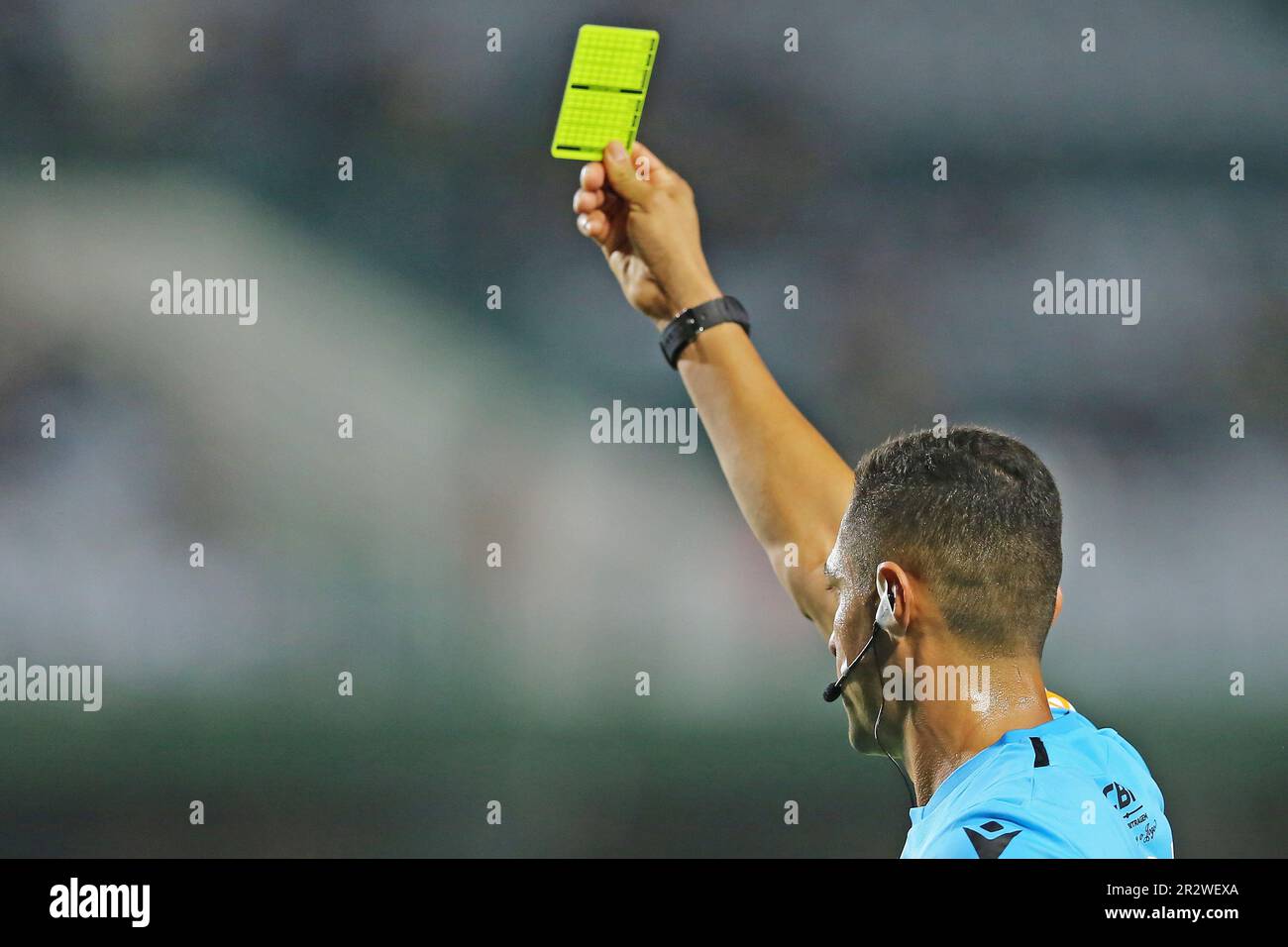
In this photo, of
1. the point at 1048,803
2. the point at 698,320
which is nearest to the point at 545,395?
the point at 698,320

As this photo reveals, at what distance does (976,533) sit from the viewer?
164cm

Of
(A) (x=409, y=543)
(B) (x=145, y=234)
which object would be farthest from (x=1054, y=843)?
(B) (x=145, y=234)

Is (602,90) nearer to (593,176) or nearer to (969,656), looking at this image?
(593,176)

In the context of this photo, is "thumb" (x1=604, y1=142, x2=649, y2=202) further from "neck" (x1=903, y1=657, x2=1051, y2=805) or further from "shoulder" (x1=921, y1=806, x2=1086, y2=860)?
"shoulder" (x1=921, y1=806, x2=1086, y2=860)

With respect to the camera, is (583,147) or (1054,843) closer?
(1054,843)

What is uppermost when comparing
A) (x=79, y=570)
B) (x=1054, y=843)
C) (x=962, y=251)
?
(x=962, y=251)

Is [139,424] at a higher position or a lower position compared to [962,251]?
lower

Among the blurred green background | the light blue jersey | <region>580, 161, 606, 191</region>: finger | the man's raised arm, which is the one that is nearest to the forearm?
the man's raised arm

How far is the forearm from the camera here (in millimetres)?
1968

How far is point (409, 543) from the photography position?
6.08 meters

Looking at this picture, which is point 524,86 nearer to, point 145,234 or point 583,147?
point 145,234

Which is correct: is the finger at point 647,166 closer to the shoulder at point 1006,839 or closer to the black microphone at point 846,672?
the black microphone at point 846,672

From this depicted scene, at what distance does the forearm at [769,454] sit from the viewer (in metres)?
1.97

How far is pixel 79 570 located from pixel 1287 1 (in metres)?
6.65
